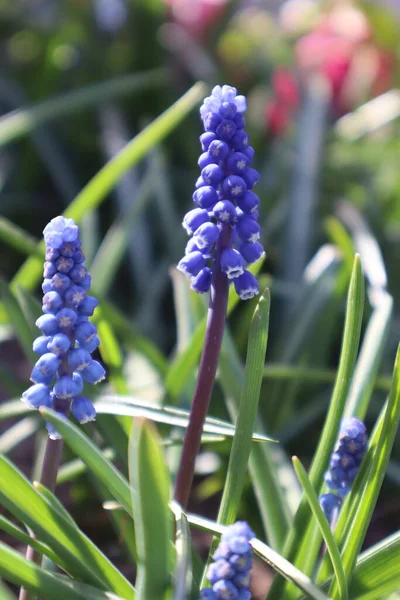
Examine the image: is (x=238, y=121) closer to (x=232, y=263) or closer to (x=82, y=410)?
(x=232, y=263)

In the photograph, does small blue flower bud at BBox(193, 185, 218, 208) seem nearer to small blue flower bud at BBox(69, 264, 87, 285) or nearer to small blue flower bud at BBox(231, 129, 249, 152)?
small blue flower bud at BBox(231, 129, 249, 152)

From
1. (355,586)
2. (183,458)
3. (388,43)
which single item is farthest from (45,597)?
(388,43)

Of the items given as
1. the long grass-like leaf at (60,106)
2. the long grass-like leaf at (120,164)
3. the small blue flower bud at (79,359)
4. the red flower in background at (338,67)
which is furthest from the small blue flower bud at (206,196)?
the red flower in background at (338,67)

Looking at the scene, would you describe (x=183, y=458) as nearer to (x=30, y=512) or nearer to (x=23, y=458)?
(x=30, y=512)

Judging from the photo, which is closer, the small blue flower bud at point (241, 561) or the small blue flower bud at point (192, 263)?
the small blue flower bud at point (241, 561)

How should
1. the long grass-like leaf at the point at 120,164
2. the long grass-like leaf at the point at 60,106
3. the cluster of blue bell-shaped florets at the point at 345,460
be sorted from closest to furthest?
the cluster of blue bell-shaped florets at the point at 345,460
the long grass-like leaf at the point at 120,164
the long grass-like leaf at the point at 60,106

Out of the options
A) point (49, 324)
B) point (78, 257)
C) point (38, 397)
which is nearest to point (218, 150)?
point (78, 257)

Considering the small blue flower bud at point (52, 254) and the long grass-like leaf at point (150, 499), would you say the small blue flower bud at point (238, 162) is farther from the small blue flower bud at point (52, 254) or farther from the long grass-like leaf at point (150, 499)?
the long grass-like leaf at point (150, 499)
